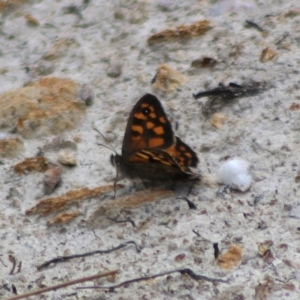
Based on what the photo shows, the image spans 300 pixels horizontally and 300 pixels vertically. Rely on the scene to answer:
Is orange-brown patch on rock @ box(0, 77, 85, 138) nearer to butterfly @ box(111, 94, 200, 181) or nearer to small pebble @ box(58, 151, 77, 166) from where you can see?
small pebble @ box(58, 151, 77, 166)

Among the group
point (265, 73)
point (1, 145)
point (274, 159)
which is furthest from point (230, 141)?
point (1, 145)

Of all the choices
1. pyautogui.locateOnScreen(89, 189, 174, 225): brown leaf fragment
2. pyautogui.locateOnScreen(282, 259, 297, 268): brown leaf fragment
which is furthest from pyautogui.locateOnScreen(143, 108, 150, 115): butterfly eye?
pyautogui.locateOnScreen(282, 259, 297, 268): brown leaf fragment

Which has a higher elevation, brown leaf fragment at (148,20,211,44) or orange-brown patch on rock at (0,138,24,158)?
brown leaf fragment at (148,20,211,44)

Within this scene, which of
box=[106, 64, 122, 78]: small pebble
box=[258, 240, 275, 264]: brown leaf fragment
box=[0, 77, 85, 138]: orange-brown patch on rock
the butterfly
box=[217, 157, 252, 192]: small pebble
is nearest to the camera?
box=[258, 240, 275, 264]: brown leaf fragment

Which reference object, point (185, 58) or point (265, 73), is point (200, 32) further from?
point (265, 73)

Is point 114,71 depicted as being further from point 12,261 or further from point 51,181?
point 12,261
